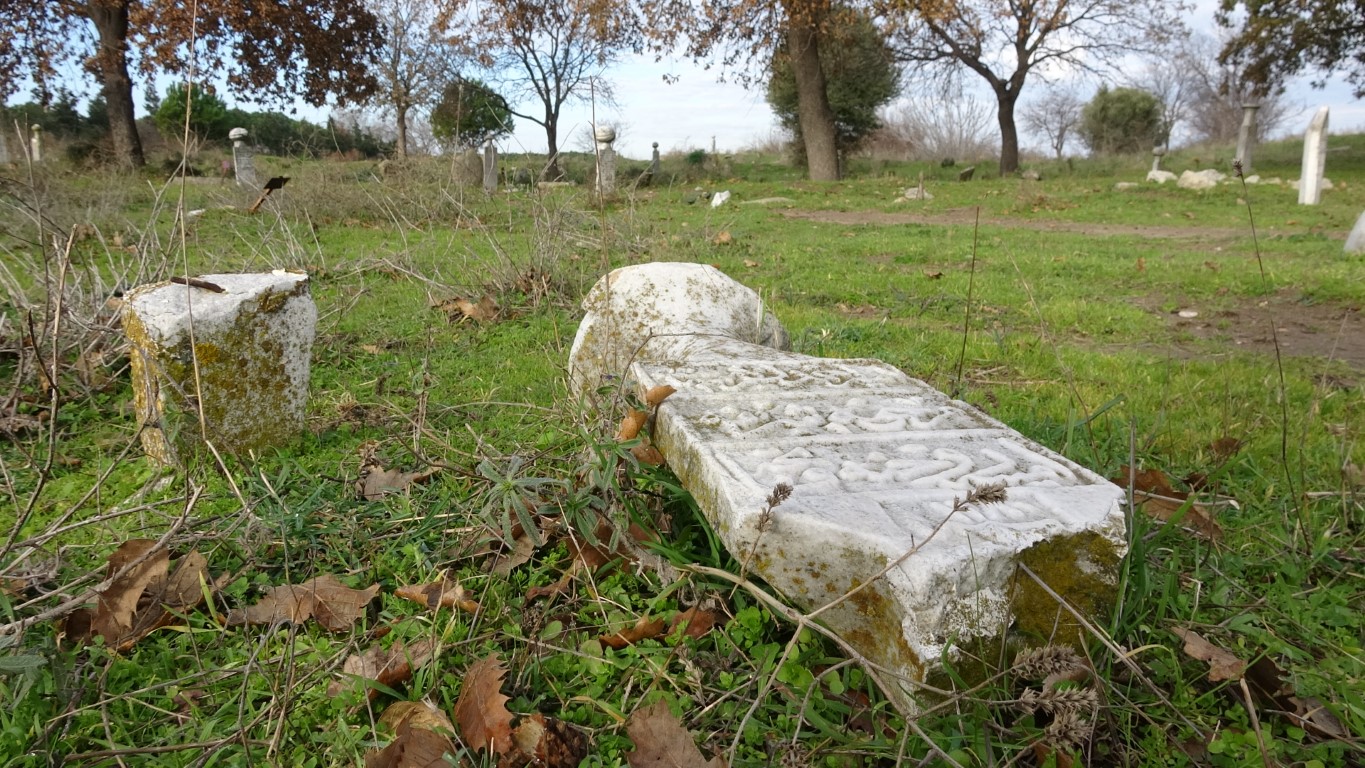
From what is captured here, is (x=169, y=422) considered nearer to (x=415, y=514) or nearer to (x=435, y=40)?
(x=415, y=514)

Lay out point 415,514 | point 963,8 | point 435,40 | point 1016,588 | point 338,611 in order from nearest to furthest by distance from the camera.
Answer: point 1016,588 < point 338,611 < point 415,514 < point 963,8 < point 435,40

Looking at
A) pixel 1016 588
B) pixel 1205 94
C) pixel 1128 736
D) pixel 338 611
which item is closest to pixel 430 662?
pixel 338 611

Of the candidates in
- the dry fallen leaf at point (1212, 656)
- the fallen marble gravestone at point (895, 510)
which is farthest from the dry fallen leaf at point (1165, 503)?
the fallen marble gravestone at point (895, 510)

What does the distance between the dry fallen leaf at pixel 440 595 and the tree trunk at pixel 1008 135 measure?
70.4ft

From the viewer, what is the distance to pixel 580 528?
2086 millimetres

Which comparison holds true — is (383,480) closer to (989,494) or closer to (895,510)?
(895,510)

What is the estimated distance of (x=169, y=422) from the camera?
2.97m

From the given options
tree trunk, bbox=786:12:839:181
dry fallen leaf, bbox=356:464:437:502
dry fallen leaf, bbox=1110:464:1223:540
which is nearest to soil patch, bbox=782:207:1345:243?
tree trunk, bbox=786:12:839:181

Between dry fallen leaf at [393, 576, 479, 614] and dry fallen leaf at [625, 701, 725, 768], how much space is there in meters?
0.59

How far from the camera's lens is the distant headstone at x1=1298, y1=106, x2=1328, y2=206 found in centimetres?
1327

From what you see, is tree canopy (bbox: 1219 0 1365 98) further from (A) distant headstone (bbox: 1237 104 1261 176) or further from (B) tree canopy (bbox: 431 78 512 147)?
(B) tree canopy (bbox: 431 78 512 147)

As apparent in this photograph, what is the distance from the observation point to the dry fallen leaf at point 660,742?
151cm

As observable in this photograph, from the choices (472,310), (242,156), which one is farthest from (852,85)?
(472,310)

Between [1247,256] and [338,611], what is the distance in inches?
369
